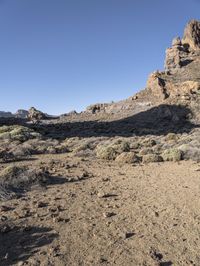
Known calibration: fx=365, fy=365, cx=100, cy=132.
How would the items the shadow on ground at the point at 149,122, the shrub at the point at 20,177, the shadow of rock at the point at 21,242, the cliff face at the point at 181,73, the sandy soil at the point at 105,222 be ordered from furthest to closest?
1. the cliff face at the point at 181,73
2. the shadow on ground at the point at 149,122
3. the shrub at the point at 20,177
4. the sandy soil at the point at 105,222
5. the shadow of rock at the point at 21,242

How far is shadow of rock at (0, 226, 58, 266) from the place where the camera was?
314 inches

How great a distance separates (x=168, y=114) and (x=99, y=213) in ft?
179

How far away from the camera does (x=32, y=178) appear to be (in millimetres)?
14180

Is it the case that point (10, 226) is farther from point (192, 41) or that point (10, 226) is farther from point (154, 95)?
point (192, 41)

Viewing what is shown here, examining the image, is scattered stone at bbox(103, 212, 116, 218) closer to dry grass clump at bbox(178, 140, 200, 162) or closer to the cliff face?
dry grass clump at bbox(178, 140, 200, 162)

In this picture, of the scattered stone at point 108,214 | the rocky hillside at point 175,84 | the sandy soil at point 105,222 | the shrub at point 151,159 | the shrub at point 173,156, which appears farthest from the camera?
the rocky hillside at point 175,84

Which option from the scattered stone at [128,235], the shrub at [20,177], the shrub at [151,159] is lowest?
the scattered stone at [128,235]

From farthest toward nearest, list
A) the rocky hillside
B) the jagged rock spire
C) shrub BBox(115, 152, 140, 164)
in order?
the jagged rock spire, the rocky hillside, shrub BBox(115, 152, 140, 164)

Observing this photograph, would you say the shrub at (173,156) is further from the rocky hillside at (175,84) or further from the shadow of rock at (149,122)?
the rocky hillside at (175,84)

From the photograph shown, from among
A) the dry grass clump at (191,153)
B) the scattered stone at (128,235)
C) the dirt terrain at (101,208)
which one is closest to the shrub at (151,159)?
the dirt terrain at (101,208)

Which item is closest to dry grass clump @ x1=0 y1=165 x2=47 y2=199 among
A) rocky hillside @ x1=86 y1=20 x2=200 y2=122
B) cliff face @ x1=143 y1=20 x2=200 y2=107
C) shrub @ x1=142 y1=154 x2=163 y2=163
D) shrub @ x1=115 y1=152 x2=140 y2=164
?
shrub @ x1=115 y1=152 x2=140 y2=164

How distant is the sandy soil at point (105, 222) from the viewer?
8.09 meters

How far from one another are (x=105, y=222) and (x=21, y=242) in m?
2.43

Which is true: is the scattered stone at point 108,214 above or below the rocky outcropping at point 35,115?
below
